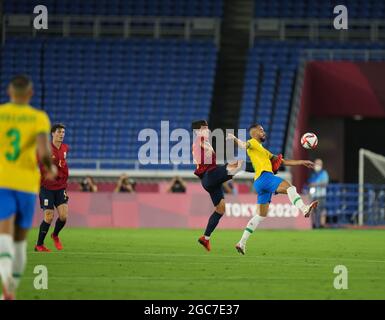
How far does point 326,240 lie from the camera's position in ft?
76.4

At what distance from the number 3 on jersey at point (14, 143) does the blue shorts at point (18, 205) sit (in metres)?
0.33

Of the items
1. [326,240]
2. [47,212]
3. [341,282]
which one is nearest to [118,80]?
[326,240]

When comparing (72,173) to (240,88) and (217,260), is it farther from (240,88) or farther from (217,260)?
(217,260)

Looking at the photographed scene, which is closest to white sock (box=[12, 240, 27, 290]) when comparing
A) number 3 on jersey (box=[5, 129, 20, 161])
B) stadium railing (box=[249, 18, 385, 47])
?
number 3 on jersey (box=[5, 129, 20, 161])

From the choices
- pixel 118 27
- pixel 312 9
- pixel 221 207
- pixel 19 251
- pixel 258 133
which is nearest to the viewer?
pixel 19 251

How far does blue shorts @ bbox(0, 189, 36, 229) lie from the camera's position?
961 cm

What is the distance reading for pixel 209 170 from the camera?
1848 centimetres

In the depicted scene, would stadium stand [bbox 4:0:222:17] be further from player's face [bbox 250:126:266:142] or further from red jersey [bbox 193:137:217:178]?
player's face [bbox 250:126:266:142]

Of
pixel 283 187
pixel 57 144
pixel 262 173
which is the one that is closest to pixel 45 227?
pixel 57 144

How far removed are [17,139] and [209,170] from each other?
9.02 metres

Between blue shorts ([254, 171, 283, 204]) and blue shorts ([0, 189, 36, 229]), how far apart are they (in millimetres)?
8300

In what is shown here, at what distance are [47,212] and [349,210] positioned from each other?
16186 mm

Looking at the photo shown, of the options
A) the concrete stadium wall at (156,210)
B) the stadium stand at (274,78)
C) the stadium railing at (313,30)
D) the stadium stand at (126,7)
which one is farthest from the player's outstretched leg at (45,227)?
the stadium stand at (126,7)

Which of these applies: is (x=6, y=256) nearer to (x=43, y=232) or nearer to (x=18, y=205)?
(x=18, y=205)
